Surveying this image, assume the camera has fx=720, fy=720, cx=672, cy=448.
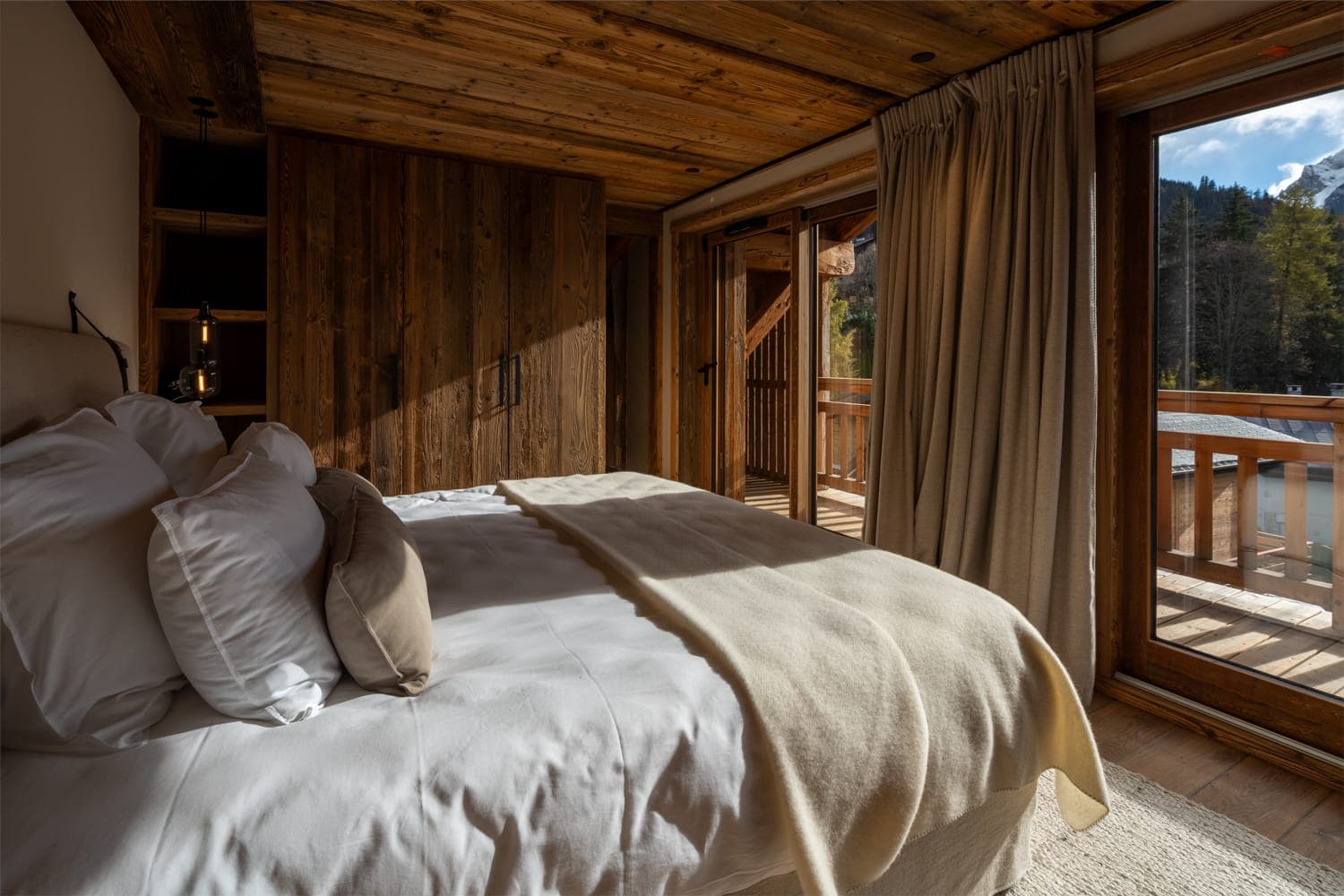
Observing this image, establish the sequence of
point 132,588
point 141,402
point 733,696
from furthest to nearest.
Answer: point 141,402 < point 733,696 < point 132,588

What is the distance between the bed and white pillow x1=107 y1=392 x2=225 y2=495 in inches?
29.4

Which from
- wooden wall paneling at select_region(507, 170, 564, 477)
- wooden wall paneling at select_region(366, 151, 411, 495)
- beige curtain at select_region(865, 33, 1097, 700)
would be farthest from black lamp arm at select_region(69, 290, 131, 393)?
beige curtain at select_region(865, 33, 1097, 700)

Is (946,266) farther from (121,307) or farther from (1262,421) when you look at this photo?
(121,307)

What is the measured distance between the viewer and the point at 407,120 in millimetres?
3418

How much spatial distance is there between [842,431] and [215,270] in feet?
11.4

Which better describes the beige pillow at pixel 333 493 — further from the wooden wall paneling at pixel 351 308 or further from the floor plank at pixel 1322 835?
the floor plank at pixel 1322 835

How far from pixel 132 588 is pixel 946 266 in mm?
2856

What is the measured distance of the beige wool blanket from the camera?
1169 millimetres

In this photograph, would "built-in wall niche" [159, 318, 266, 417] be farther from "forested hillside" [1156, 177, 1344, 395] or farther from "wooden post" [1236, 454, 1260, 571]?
"wooden post" [1236, 454, 1260, 571]

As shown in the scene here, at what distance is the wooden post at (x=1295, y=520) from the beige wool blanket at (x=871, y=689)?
1314 millimetres

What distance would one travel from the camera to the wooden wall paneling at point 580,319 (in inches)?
168

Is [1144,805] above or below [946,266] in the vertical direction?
below

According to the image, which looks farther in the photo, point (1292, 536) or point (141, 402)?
point (1292, 536)

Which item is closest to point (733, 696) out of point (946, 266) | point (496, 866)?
point (496, 866)
